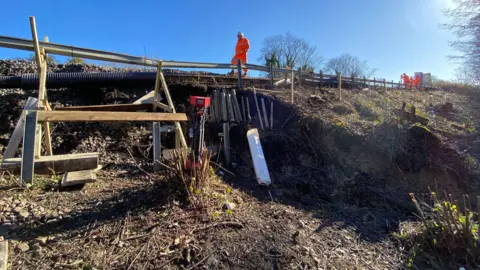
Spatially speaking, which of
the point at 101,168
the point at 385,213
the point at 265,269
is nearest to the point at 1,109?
the point at 101,168

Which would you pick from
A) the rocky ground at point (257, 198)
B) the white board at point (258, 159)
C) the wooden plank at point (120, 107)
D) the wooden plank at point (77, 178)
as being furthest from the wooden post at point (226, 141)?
the wooden plank at point (77, 178)

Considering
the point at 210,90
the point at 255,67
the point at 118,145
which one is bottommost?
the point at 118,145

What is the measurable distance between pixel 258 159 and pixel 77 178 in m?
3.15

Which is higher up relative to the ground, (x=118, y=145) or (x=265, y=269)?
(x=118, y=145)

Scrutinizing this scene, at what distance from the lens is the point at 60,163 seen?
3.38m

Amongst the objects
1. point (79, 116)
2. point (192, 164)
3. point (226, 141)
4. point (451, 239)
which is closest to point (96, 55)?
point (79, 116)

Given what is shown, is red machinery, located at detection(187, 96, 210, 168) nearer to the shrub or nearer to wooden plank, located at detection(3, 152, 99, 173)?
wooden plank, located at detection(3, 152, 99, 173)

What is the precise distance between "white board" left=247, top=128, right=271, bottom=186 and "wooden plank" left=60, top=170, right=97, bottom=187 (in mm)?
2798

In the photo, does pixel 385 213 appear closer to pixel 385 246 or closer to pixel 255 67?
pixel 385 246

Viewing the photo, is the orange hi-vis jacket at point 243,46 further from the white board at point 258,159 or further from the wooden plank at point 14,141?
the wooden plank at point 14,141

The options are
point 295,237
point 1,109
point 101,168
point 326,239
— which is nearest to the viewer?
point 295,237

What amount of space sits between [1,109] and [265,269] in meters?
5.68

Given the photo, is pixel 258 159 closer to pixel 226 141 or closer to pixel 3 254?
pixel 226 141

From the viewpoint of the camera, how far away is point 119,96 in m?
5.82
